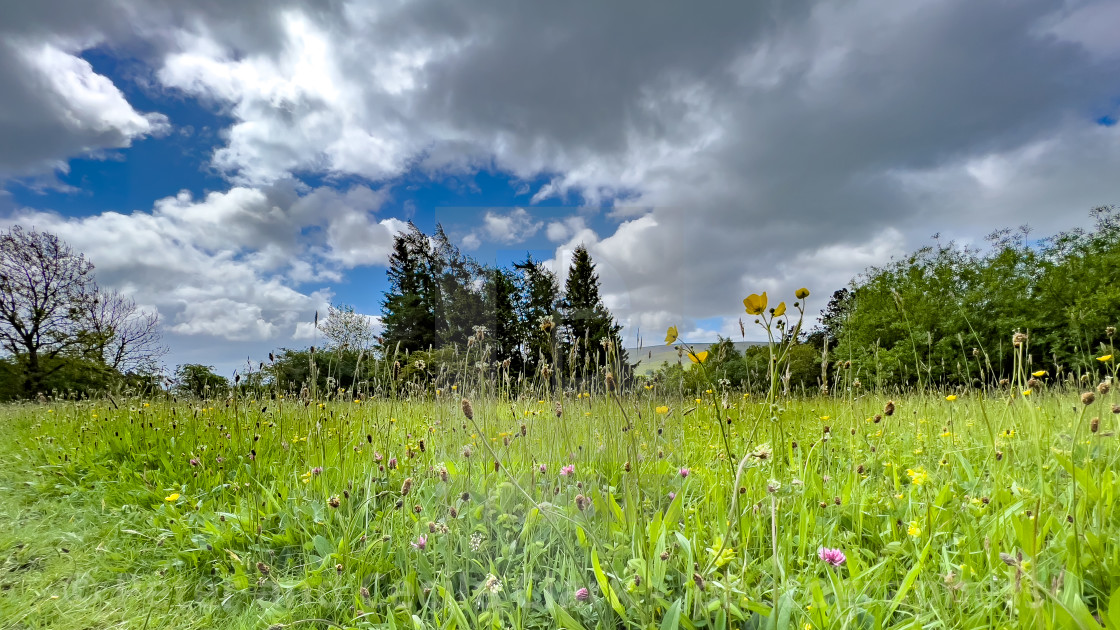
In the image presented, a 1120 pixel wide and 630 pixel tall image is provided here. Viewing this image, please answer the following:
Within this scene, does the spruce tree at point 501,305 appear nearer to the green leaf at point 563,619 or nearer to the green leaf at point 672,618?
the green leaf at point 563,619

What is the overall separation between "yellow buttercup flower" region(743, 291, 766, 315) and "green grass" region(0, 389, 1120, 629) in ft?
0.94

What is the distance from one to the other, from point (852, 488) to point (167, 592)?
293cm

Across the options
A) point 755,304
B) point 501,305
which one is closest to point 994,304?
point 501,305

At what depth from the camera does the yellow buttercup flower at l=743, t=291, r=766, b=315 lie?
1448 mm

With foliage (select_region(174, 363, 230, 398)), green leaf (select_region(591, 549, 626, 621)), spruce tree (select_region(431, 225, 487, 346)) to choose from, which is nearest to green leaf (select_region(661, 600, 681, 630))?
green leaf (select_region(591, 549, 626, 621))

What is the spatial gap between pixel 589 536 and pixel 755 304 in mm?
868

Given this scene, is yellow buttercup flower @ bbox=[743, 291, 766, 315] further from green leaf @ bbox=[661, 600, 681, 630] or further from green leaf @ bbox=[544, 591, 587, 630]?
green leaf @ bbox=[544, 591, 587, 630]

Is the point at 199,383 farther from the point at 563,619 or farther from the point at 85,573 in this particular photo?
the point at 563,619

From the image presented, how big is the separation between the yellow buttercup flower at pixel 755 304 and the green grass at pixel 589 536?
29 cm

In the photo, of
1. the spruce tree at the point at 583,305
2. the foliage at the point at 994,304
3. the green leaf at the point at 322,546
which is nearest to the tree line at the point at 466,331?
the spruce tree at the point at 583,305

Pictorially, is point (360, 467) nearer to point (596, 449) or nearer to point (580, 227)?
point (596, 449)

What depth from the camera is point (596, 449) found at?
2832mm

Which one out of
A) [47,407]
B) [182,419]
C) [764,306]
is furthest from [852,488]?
[47,407]

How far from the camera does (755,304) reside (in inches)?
57.6
